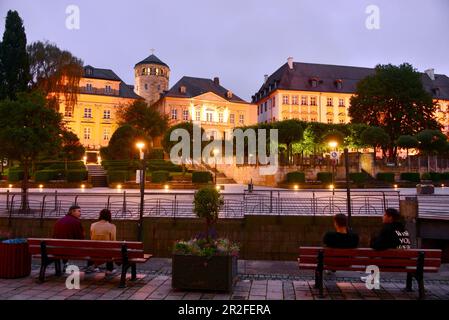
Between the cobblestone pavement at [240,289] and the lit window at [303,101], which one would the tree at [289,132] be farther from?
the lit window at [303,101]

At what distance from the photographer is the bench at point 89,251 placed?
7570mm

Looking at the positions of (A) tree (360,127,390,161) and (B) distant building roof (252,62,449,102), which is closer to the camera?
(A) tree (360,127,390,161)

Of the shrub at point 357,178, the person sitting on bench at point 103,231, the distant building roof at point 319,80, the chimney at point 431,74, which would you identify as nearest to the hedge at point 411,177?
the shrub at point 357,178

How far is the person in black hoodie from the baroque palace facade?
6687 centimetres

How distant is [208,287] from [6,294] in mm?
3286

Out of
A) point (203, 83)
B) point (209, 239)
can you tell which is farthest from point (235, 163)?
point (203, 83)

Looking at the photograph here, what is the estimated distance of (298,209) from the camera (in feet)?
52.7

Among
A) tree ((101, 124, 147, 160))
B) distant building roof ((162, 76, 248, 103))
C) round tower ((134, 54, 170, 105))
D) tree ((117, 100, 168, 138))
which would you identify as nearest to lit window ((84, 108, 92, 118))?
distant building roof ((162, 76, 248, 103))

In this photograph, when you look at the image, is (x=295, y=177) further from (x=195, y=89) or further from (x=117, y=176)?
(x=195, y=89)

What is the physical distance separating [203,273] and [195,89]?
74517mm

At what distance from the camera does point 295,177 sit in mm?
34562

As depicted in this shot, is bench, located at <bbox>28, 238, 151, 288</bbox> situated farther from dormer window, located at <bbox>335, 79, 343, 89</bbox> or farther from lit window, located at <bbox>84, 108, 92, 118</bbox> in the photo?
dormer window, located at <bbox>335, 79, 343, 89</bbox>

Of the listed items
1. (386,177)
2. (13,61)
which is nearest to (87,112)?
(13,61)

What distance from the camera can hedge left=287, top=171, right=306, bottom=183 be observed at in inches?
1358
